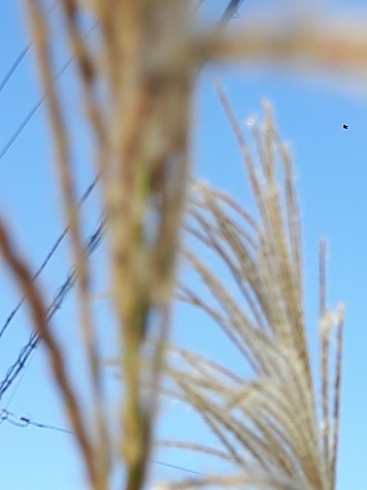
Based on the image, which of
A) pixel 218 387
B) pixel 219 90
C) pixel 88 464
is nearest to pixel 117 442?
pixel 88 464

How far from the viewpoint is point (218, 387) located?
840 mm

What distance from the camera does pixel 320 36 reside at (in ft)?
0.79

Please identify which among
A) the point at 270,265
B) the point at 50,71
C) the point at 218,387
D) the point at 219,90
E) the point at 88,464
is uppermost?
the point at 219,90

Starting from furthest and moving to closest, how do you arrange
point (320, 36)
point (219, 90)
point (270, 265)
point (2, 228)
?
1. point (219, 90)
2. point (270, 265)
3. point (2, 228)
4. point (320, 36)

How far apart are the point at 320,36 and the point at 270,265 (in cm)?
80

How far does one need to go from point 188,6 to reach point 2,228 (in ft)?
0.45

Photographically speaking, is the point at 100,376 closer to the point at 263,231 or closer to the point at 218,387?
the point at 218,387

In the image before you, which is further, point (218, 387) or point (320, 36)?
point (218, 387)

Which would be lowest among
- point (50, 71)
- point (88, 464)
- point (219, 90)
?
point (88, 464)

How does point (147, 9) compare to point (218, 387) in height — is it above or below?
below

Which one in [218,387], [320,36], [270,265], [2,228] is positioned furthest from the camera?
[270,265]

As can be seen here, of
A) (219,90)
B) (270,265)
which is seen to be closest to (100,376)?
(270,265)

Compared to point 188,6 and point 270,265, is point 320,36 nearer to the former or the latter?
point 188,6

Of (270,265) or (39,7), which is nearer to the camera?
(39,7)
